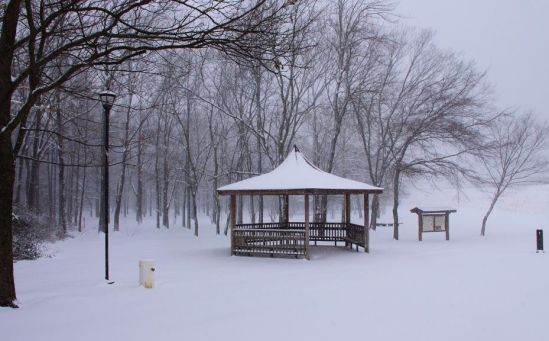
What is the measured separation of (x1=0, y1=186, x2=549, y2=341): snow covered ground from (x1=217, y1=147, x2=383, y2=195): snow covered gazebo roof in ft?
7.83

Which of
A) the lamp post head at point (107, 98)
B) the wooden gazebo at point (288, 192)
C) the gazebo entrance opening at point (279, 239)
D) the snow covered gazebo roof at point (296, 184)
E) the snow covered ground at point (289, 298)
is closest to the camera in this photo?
the snow covered ground at point (289, 298)

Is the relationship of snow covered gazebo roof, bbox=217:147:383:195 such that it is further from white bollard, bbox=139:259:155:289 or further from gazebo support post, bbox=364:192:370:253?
white bollard, bbox=139:259:155:289

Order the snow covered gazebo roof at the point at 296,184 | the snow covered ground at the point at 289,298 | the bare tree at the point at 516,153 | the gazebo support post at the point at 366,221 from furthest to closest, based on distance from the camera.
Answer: the bare tree at the point at 516,153, the gazebo support post at the point at 366,221, the snow covered gazebo roof at the point at 296,184, the snow covered ground at the point at 289,298

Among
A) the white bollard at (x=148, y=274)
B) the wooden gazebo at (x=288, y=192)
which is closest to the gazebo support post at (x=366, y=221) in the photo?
the wooden gazebo at (x=288, y=192)

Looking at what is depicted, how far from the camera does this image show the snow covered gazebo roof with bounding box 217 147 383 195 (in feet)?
48.8

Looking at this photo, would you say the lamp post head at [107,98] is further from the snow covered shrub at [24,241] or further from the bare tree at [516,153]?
the bare tree at [516,153]

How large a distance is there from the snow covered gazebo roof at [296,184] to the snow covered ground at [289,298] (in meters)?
2.39

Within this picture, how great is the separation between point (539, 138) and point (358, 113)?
10788mm

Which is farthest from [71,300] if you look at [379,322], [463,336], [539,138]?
[539,138]

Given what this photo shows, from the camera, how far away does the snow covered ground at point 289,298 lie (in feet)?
21.3

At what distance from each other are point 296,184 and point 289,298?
6.71 metres

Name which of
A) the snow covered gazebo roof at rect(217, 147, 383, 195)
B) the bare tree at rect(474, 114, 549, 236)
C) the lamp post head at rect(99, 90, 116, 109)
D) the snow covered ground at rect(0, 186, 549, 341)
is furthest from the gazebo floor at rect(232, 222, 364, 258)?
the bare tree at rect(474, 114, 549, 236)

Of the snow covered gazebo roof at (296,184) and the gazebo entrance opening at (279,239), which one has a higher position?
the snow covered gazebo roof at (296,184)

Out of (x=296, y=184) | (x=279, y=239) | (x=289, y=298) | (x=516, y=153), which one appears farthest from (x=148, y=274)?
(x=516, y=153)
